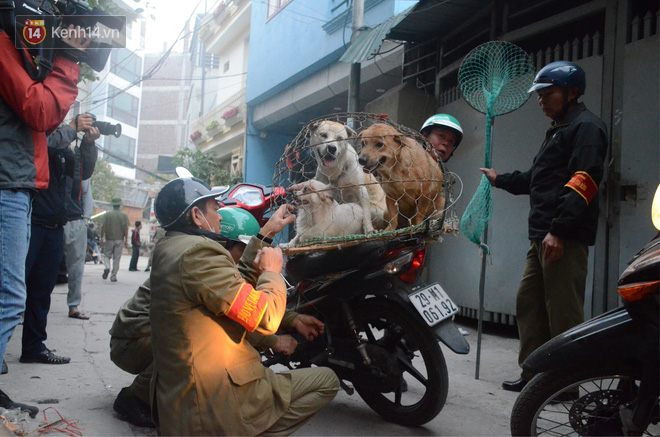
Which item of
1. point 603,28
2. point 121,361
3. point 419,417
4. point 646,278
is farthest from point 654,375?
point 603,28

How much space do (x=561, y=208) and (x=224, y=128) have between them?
50.2 ft

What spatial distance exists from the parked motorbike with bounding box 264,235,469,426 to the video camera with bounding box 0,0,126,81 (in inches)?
69.9

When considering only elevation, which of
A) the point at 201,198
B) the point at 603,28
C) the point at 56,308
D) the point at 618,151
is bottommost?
the point at 56,308

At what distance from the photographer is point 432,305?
2816 millimetres

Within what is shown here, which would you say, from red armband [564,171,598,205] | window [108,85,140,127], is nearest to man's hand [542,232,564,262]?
red armband [564,171,598,205]

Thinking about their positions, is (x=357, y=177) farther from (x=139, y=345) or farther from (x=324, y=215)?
(x=139, y=345)

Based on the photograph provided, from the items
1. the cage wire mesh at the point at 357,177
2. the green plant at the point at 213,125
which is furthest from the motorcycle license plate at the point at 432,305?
the green plant at the point at 213,125

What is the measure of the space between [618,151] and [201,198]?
4.07 meters

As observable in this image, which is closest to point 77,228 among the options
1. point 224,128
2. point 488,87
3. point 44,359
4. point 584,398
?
point 44,359

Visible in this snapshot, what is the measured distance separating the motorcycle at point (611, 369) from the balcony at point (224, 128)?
46.6 feet

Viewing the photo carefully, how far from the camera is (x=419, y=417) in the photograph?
113 inches

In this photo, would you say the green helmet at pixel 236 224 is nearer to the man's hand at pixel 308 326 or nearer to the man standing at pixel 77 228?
the man's hand at pixel 308 326

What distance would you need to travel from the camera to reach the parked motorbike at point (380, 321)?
2.80m

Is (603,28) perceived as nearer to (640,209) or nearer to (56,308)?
(640,209)
